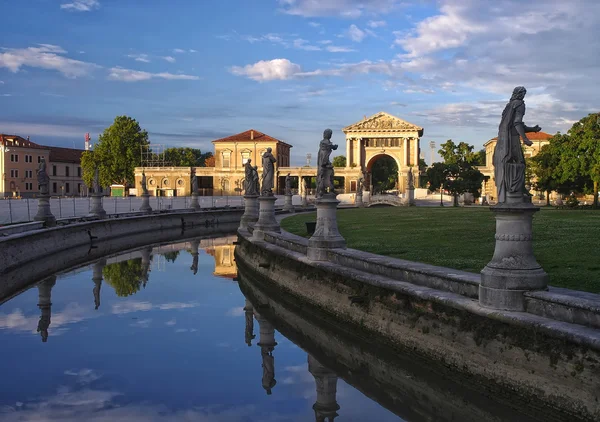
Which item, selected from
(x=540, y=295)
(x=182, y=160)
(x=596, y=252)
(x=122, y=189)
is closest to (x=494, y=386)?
(x=540, y=295)

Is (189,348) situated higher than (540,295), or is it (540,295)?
(540,295)

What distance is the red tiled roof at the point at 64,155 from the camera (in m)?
109

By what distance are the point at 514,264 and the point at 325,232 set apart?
782 centimetres

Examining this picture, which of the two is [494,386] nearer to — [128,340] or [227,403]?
[227,403]

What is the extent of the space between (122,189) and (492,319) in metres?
90.3

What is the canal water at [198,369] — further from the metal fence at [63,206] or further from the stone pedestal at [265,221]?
the metal fence at [63,206]

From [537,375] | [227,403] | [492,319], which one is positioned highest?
[492,319]

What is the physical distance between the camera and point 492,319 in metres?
9.12

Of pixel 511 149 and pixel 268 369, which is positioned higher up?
pixel 511 149

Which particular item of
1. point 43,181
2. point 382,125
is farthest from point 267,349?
point 382,125

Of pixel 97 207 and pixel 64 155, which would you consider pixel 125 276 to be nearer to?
pixel 97 207

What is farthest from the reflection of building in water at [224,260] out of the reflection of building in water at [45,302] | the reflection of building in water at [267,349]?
the reflection of building in water at [267,349]

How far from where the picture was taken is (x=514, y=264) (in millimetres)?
9164

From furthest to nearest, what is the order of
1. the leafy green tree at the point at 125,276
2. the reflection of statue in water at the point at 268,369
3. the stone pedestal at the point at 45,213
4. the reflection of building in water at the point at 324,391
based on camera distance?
1. the stone pedestal at the point at 45,213
2. the leafy green tree at the point at 125,276
3. the reflection of statue in water at the point at 268,369
4. the reflection of building in water at the point at 324,391
